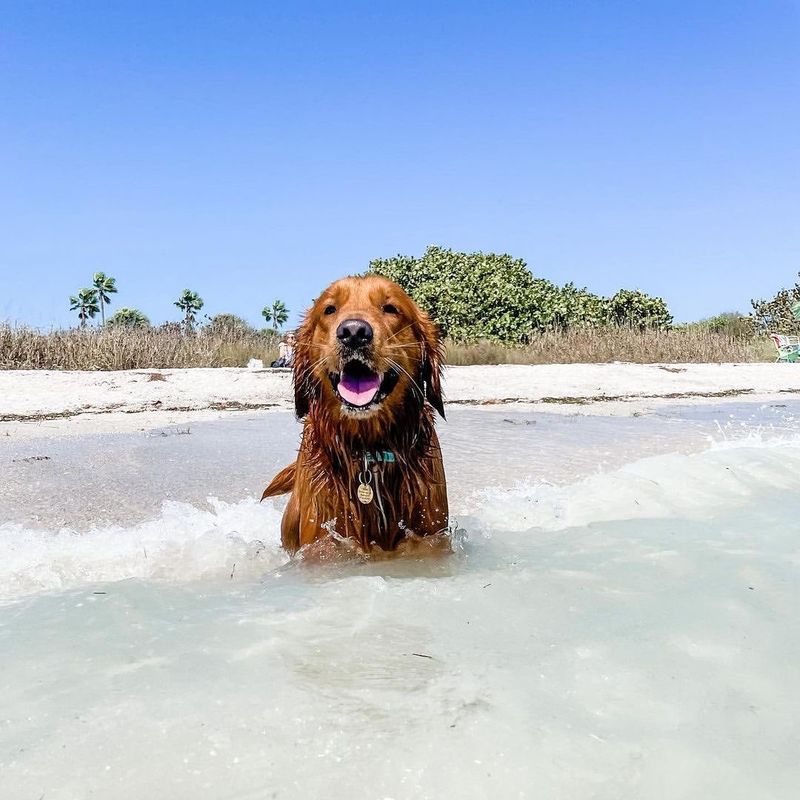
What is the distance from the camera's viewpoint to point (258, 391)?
12.6 meters

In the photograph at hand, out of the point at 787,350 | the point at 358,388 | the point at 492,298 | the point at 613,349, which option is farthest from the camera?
the point at 492,298

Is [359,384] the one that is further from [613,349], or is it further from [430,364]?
[613,349]

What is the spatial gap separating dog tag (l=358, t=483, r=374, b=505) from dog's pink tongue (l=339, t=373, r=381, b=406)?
1.42 ft

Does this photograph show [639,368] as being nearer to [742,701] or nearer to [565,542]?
[565,542]

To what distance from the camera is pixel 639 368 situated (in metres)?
16.2

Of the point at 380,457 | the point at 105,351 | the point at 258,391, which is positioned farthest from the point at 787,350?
the point at 380,457

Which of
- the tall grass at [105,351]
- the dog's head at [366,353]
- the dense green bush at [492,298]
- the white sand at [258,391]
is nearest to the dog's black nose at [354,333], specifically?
the dog's head at [366,353]

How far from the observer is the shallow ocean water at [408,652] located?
1.83 metres

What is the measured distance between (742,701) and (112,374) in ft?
40.9

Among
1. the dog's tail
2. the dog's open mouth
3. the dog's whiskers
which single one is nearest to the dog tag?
the dog's open mouth

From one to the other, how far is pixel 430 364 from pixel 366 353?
0.60 metres

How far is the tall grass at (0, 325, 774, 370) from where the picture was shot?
16328 mm

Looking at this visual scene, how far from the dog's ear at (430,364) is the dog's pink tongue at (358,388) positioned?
0.45m

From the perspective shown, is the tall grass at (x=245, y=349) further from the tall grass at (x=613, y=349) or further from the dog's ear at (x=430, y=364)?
the dog's ear at (x=430, y=364)
